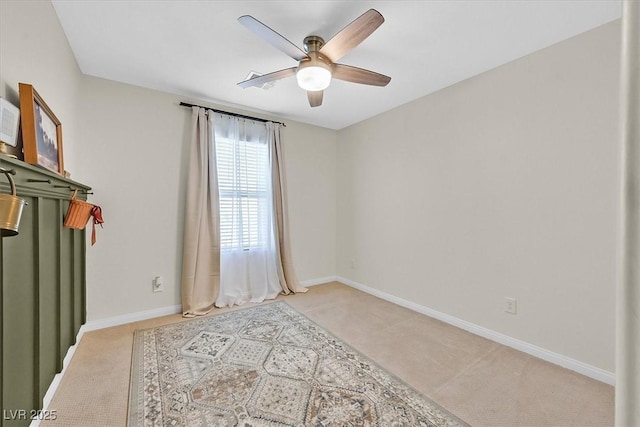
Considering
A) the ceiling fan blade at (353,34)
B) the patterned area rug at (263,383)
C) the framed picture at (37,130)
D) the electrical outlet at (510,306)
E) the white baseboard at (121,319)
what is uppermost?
the ceiling fan blade at (353,34)

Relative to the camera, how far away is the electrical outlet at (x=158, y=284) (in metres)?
2.95

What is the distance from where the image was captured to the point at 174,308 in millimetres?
3049

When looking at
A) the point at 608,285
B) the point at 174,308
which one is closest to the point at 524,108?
the point at 608,285

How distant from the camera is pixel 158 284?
9.71 feet

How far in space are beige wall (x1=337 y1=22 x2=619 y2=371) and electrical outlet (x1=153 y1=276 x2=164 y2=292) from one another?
2.54 meters

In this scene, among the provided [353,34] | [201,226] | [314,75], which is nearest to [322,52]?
[314,75]

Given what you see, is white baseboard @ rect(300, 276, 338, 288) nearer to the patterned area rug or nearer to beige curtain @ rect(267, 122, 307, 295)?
beige curtain @ rect(267, 122, 307, 295)

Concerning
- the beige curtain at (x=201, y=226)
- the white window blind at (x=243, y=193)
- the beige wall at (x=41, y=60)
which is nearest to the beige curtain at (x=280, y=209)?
the white window blind at (x=243, y=193)

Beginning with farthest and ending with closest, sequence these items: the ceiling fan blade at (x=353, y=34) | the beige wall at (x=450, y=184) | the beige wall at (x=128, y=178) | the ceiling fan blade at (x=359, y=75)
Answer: the beige wall at (x=128, y=178)
the ceiling fan blade at (x=359, y=75)
the beige wall at (x=450, y=184)
the ceiling fan blade at (x=353, y=34)

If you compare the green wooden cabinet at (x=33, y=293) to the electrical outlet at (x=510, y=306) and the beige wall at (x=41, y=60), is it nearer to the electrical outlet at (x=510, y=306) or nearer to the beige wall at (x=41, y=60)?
the beige wall at (x=41, y=60)

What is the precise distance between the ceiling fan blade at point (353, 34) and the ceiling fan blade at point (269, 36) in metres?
0.19

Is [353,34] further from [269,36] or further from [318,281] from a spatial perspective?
[318,281]

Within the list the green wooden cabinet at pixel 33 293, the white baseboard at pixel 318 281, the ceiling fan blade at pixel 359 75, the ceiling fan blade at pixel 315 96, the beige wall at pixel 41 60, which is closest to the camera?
the green wooden cabinet at pixel 33 293

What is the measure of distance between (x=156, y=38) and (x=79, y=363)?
246 cm
